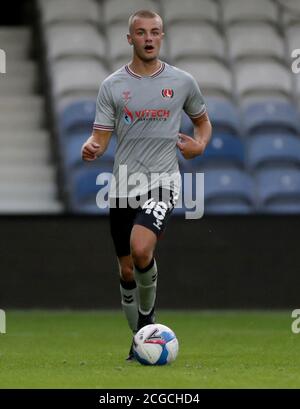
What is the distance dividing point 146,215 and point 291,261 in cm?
581

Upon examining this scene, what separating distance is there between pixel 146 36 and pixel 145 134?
2.05 feet

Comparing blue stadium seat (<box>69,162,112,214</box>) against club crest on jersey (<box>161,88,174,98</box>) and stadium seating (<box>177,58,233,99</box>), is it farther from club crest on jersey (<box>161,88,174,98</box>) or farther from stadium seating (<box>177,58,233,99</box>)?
club crest on jersey (<box>161,88,174,98</box>)

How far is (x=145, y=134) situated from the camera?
905 centimetres

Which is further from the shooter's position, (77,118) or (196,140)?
(77,118)

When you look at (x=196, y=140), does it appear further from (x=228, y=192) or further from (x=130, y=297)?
(x=228, y=192)

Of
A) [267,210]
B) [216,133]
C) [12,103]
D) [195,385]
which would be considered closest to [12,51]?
[12,103]

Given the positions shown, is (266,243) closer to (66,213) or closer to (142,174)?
(66,213)

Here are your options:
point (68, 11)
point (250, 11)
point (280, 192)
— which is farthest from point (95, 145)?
point (250, 11)

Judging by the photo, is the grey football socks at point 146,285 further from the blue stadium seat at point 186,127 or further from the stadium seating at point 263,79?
the stadium seating at point 263,79

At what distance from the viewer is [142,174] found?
29.7 feet

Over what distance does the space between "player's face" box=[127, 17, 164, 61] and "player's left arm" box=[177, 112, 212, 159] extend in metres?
0.57

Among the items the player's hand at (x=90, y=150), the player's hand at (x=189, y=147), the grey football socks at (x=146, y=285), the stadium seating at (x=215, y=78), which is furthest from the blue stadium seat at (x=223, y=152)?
the player's hand at (x=90, y=150)

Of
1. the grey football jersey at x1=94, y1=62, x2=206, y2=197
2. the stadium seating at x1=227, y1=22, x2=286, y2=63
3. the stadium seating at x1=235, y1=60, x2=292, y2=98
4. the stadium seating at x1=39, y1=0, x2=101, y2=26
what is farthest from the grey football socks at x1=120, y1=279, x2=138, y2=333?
the stadium seating at x1=39, y1=0, x2=101, y2=26

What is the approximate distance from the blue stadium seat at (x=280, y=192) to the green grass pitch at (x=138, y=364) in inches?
69.2
